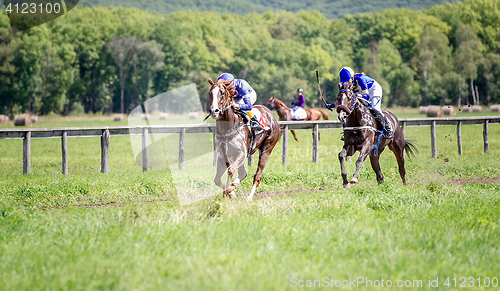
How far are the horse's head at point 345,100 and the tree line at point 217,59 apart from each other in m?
41.5

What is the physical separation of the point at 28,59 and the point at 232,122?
5428cm

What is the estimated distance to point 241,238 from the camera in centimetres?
587

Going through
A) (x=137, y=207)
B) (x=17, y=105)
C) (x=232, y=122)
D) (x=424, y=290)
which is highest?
(x=17, y=105)

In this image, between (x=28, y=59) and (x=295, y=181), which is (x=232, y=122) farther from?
(x=28, y=59)

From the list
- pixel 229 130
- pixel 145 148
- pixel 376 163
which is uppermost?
pixel 229 130

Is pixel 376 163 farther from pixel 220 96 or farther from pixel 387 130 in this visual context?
pixel 220 96

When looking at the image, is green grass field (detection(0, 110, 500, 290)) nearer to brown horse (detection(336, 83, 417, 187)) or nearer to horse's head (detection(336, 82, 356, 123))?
brown horse (detection(336, 83, 417, 187))

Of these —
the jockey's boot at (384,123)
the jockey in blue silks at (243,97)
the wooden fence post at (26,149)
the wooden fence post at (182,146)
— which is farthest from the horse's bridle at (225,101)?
the wooden fence post at (26,149)

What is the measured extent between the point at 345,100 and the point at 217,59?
68.8 meters

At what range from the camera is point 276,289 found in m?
4.25

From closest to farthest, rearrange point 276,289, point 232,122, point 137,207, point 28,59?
point 276,289 < point 137,207 < point 232,122 < point 28,59

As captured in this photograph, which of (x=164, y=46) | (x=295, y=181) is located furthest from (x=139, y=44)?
(x=295, y=181)

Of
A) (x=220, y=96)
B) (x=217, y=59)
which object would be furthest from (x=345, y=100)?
(x=217, y=59)

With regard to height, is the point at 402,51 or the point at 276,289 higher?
the point at 402,51
